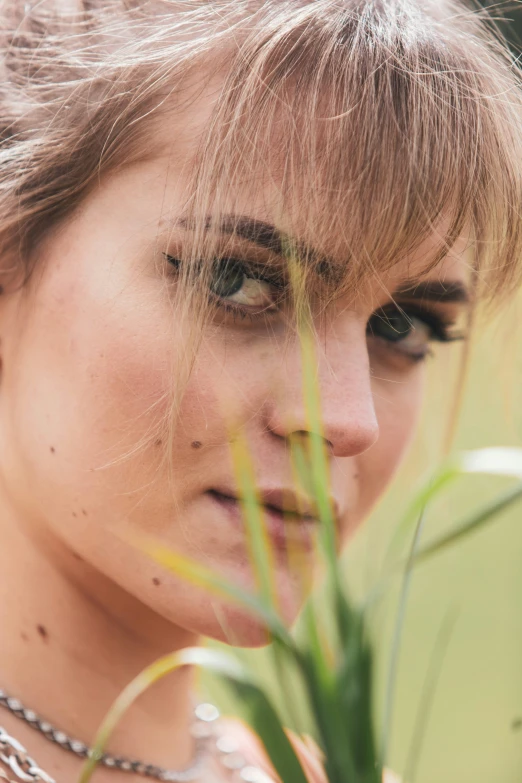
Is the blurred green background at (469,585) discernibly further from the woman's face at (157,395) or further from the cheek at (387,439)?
the woman's face at (157,395)

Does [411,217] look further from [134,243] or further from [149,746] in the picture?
[149,746]

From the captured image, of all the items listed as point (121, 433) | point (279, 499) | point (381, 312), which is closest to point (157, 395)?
point (121, 433)

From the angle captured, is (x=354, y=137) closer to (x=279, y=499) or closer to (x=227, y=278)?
(x=227, y=278)

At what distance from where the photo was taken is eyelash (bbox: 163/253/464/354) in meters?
0.87

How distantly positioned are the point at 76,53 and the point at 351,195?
377 millimetres

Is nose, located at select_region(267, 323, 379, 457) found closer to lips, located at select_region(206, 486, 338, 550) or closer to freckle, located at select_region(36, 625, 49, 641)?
lips, located at select_region(206, 486, 338, 550)

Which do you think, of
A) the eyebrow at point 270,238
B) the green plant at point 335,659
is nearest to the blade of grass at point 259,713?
the green plant at point 335,659

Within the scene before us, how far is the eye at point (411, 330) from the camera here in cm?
107

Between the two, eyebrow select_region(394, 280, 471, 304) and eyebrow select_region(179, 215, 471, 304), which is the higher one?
eyebrow select_region(179, 215, 471, 304)

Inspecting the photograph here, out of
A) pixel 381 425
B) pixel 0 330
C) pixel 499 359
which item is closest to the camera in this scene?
pixel 0 330

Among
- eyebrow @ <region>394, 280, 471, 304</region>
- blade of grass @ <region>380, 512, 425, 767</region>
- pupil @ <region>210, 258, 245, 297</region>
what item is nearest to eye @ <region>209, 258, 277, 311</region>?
pupil @ <region>210, 258, 245, 297</region>

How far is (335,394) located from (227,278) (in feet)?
0.52

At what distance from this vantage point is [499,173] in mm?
916

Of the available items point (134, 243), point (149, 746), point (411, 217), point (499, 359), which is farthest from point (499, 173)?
point (149, 746)
